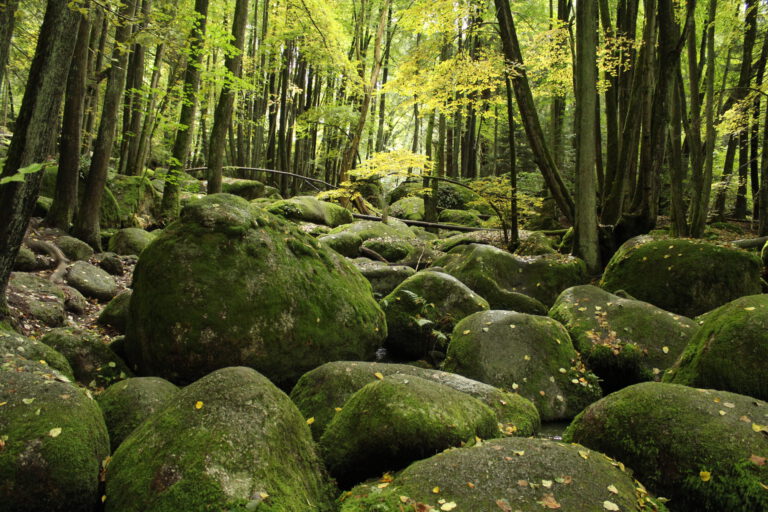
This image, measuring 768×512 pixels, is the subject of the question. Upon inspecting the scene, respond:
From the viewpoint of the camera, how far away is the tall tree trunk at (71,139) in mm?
8758

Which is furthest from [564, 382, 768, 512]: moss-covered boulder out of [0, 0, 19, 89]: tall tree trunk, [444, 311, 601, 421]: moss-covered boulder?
[0, 0, 19, 89]: tall tree trunk

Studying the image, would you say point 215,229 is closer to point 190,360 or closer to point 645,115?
point 190,360

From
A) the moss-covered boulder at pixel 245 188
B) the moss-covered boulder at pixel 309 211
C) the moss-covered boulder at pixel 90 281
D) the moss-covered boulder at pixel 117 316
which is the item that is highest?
the moss-covered boulder at pixel 245 188

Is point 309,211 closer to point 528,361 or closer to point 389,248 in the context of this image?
point 389,248

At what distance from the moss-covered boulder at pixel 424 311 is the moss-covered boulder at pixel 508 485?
3.46 metres

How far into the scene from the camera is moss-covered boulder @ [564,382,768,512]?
2.80m

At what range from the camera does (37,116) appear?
14.2 ft

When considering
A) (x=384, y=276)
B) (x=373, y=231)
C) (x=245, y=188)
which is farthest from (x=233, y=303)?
(x=245, y=188)

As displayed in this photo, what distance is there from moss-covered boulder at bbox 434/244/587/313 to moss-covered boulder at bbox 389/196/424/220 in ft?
33.7

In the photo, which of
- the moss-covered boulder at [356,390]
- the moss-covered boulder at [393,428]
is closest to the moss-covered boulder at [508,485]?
the moss-covered boulder at [393,428]

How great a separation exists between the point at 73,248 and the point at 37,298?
9.40 feet

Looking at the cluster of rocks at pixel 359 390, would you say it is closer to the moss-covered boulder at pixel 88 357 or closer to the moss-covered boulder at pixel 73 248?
the moss-covered boulder at pixel 88 357

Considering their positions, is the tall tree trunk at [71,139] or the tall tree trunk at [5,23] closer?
the tall tree trunk at [5,23]

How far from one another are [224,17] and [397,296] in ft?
65.0
